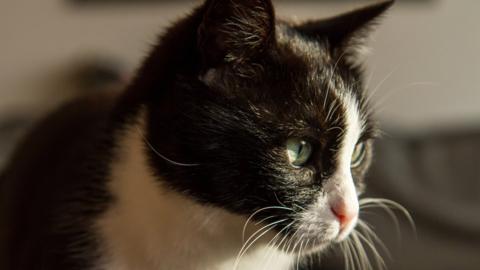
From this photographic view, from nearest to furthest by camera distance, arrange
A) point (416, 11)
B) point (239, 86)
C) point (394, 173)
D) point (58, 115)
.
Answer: point (239, 86) → point (58, 115) → point (394, 173) → point (416, 11)

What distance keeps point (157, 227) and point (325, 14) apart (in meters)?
1.50

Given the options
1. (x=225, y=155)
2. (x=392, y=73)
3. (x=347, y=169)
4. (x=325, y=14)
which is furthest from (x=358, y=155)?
(x=325, y=14)

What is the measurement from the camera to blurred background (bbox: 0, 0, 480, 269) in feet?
4.44

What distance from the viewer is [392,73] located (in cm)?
194

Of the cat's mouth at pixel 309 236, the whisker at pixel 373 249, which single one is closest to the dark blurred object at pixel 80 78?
the whisker at pixel 373 249

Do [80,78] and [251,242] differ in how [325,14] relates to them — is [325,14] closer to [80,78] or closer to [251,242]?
[80,78]

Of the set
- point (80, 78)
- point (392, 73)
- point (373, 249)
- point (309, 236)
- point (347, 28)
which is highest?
point (347, 28)

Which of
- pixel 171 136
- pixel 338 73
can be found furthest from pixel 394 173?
pixel 171 136

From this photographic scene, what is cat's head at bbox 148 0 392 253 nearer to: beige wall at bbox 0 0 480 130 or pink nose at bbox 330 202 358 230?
pink nose at bbox 330 202 358 230

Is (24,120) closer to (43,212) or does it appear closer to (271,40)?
(43,212)

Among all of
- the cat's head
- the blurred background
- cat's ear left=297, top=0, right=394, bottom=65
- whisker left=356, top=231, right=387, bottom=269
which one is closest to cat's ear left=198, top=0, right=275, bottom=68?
the cat's head

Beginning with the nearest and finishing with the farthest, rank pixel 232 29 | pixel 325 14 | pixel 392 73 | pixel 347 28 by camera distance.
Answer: pixel 232 29 → pixel 347 28 → pixel 392 73 → pixel 325 14

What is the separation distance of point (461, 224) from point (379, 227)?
159mm

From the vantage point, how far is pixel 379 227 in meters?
1.23
